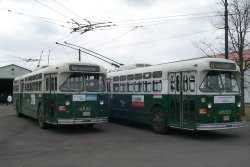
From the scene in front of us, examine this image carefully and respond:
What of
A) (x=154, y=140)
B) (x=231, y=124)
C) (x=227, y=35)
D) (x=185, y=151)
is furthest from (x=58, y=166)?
(x=227, y=35)

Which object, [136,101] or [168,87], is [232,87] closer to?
[168,87]

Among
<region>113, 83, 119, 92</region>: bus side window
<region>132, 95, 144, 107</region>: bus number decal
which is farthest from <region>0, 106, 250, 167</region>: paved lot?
<region>113, 83, 119, 92</region>: bus side window

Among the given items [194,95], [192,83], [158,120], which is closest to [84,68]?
[158,120]

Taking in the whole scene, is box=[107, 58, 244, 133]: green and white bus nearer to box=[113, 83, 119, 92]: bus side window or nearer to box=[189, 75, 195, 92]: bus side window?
box=[189, 75, 195, 92]: bus side window

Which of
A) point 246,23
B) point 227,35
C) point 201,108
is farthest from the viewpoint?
point 246,23

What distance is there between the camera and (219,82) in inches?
607

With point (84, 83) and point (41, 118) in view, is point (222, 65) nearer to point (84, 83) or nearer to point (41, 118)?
point (84, 83)

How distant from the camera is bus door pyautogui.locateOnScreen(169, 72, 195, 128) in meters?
15.3

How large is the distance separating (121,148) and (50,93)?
599 centimetres

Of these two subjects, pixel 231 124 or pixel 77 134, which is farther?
pixel 77 134

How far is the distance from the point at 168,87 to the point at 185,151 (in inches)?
180

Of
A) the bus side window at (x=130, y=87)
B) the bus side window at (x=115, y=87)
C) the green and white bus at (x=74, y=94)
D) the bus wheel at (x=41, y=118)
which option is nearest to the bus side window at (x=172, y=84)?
the green and white bus at (x=74, y=94)

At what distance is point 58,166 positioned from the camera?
1016 centimetres

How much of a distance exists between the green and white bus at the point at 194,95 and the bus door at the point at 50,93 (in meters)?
3.80
